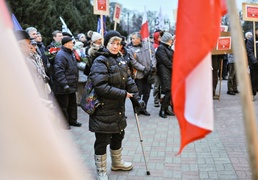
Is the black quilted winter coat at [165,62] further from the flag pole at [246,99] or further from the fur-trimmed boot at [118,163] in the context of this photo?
the flag pole at [246,99]

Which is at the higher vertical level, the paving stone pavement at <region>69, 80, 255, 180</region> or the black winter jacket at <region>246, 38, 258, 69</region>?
the black winter jacket at <region>246, 38, 258, 69</region>

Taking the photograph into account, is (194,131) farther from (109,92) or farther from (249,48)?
(249,48)

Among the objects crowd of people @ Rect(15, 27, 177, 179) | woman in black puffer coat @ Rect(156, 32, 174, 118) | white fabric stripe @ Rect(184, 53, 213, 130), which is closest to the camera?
white fabric stripe @ Rect(184, 53, 213, 130)

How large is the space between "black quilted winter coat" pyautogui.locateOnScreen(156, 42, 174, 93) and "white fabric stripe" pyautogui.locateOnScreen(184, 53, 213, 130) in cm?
568

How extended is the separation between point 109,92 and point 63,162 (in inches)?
107

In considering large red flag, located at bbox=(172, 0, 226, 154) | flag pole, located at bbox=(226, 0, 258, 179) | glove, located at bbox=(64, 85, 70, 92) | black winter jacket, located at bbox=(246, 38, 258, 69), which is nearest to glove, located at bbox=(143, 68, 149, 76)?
glove, located at bbox=(64, 85, 70, 92)

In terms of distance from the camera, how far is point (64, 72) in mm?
6395

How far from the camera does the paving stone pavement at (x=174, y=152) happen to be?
13.9 feet

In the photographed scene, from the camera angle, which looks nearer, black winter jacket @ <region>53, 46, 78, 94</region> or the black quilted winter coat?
black winter jacket @ <region>53, 46, 78, 94</region>

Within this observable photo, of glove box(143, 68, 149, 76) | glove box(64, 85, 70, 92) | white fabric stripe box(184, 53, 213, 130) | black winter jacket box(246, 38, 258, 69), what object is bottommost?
glove box(64, 85, 70, 92)

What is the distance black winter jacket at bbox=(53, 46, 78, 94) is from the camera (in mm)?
6262

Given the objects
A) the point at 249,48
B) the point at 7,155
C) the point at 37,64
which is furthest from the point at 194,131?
the point at 249,48

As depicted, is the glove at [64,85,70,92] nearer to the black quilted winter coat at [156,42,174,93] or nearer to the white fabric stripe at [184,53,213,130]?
the black quilted winter coat at [156,42,174,93]

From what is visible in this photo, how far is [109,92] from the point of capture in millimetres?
3643
